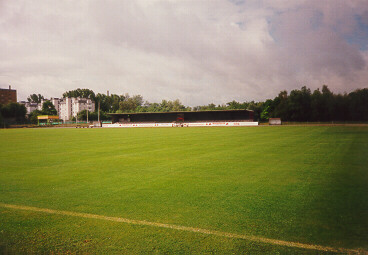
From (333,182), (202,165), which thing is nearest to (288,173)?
(333,182)

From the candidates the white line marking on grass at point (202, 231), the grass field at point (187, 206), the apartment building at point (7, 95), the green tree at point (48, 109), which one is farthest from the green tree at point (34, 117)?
the white line marking on grass at point (202, 231)

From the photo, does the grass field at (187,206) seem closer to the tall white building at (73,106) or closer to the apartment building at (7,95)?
the tall white building at (73,106)

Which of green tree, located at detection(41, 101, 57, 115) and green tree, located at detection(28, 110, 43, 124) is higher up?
green tree, located at detection(41, 101, 57, 115)

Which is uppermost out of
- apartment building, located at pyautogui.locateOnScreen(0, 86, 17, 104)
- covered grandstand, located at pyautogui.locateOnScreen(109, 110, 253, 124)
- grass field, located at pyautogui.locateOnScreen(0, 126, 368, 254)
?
apartment building, located at pyautogui.locateOnScreen(0, 86, 17, 104)

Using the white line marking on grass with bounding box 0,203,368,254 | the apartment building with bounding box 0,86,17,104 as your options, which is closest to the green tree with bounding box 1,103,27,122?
the apartment building with bounding box 0,86,17,104

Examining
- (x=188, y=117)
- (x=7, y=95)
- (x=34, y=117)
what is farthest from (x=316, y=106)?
(x=7, y=95)

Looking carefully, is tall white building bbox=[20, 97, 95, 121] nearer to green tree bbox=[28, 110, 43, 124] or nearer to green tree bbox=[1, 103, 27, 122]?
green tree bbox=[28, 110, 43, 124]

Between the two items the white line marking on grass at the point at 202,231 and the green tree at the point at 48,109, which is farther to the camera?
the green tree at the point at 48,109

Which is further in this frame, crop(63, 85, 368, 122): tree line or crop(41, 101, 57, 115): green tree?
crop(41, 101, 57, 115): green tree

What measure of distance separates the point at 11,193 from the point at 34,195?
73 centimetres

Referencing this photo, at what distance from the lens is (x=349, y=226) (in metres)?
4.34

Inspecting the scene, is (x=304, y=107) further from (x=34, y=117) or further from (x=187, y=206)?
(x=34, y=117)

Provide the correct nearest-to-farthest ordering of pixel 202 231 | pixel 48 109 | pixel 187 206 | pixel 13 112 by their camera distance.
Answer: pixel 202 231, pixel 187 206, pixel 13 112, pixel 48 109

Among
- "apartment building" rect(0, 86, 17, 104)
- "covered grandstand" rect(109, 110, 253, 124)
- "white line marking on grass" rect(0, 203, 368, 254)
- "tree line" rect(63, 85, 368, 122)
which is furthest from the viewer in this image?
"apartment building" rect(0, 86, 17, 104)
